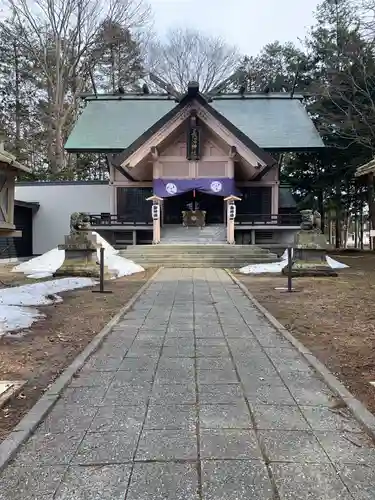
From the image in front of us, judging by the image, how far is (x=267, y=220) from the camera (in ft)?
73.5

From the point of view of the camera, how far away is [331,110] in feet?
74.9

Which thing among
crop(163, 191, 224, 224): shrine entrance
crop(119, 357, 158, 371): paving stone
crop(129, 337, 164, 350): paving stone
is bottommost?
crop(129, 337, 164, 350): paving stone

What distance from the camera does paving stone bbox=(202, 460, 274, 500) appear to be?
217 cm

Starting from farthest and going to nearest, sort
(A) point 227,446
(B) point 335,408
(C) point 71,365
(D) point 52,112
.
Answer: (D) point 52,112
(C) point 71,365
(B) point 335,408
(A) point 227,446

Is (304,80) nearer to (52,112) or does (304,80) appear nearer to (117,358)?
(52,112)

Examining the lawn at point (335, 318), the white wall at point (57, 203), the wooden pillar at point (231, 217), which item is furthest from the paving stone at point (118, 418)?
the white wall at point (57, 203)

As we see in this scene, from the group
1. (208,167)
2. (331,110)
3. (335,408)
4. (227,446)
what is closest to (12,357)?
(227,446)

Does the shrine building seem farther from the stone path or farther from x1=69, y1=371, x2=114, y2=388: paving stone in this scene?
x1=69, y1=371, x2=114, y2=388: paving stone

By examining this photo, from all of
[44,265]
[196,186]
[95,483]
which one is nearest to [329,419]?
[95,483]

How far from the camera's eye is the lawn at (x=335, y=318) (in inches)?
170

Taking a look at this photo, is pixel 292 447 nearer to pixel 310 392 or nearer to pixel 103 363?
pixel 310 392

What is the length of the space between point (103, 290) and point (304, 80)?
2360 centimetres

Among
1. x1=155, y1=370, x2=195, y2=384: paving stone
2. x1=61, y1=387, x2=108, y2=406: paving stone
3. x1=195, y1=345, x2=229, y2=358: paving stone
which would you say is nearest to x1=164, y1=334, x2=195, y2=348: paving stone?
x1=195, y1=345, x2=229, y2=358: paving stone

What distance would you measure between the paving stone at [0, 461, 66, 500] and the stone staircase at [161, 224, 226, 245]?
17686mm
